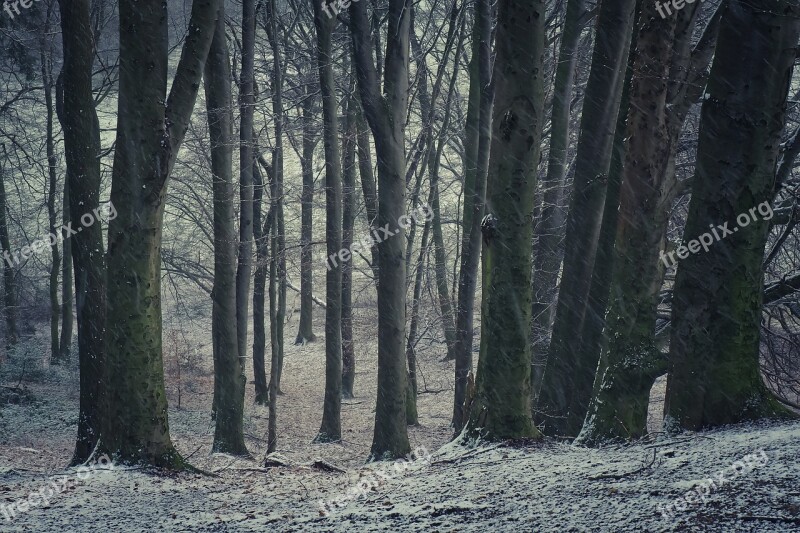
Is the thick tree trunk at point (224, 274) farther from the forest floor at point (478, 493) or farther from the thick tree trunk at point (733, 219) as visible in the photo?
the thick tree trunk at point (733, 219)

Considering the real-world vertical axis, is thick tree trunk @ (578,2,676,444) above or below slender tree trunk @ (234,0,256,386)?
below

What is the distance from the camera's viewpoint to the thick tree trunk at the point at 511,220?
250 inches

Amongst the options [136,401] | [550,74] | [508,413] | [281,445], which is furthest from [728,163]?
[281,445]

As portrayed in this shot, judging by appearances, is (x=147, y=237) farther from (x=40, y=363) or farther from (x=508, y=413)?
(x=40, y=363)

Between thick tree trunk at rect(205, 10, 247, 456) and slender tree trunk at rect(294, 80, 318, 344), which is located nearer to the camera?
thick tree trunk at rect(205, 10, 247, 456)

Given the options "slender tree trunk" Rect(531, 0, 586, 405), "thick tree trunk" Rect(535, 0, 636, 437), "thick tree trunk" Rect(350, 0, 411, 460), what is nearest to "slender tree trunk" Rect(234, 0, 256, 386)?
"thick tree trunk" Rect(350, 0, 411, 460)

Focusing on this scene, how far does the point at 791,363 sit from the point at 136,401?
718 centimetres

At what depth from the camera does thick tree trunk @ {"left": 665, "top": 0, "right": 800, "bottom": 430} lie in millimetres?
4797

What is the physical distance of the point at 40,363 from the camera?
21109 millimetres

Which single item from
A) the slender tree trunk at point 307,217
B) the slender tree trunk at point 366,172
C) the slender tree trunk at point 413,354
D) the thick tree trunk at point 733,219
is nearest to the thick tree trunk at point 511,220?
A: the thick tree trunk at point 733,219

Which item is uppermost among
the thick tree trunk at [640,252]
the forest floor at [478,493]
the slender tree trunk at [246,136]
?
the slender tree trunk at [246,136]

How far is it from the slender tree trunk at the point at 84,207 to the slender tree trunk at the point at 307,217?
25.4ft

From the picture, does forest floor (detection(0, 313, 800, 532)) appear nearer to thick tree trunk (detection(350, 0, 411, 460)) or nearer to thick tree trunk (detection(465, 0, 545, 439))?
thick tree trunk (detection(465, 0, 545, 439))

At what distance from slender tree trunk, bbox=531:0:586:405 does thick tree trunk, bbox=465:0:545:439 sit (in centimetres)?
448
